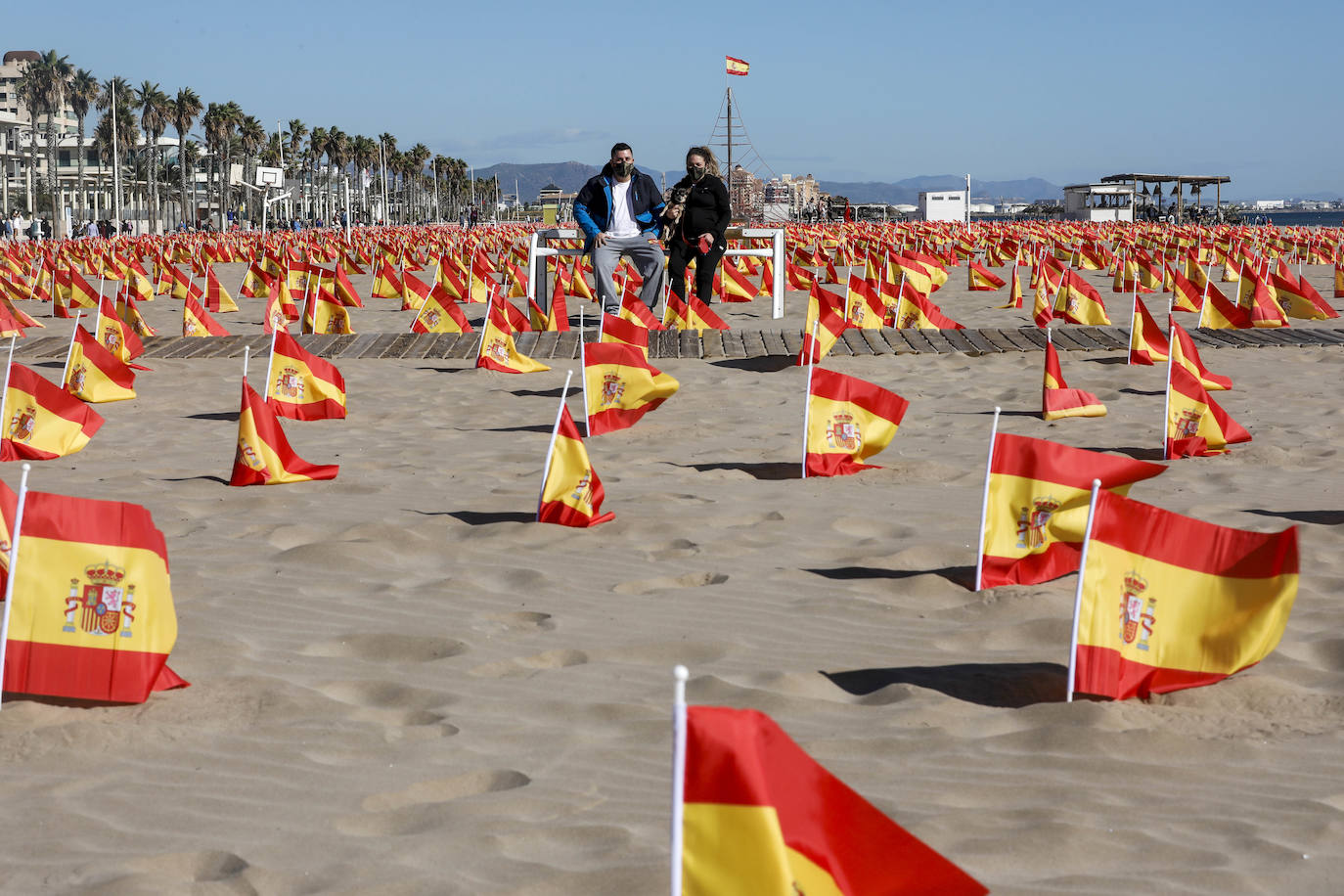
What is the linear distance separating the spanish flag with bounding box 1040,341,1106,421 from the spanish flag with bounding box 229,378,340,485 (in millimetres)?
4494

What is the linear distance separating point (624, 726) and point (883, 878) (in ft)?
5.54

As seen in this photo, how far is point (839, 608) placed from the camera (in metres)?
4.90

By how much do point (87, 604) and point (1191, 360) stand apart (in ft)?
22.0

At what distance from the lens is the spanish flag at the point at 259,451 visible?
6.91 meters

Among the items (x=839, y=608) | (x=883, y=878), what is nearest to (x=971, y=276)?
(x=839, y=608)

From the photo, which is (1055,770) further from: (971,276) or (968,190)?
(968,190)

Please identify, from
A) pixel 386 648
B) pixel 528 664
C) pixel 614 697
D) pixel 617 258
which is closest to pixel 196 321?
pixel 617 258

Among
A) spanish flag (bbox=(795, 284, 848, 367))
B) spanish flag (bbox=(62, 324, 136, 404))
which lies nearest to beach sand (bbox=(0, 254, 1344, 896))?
spanish flag (bbox=(62, 324, 136, 404))

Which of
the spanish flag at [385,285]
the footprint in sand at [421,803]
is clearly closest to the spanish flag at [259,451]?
the footprint in sand at [421,803]

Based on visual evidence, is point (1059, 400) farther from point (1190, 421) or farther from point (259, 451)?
point (259, 451)

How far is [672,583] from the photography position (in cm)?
526

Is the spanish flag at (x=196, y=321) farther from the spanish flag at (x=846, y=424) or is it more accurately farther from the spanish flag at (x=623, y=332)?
the spanish flag at (x=846, y=424)

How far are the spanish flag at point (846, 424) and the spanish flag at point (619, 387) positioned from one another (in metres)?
1.30

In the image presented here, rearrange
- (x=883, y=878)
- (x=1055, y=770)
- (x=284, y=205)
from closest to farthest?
(x=883, y=878), (x=1055, y=770), (x=284, y=205)
